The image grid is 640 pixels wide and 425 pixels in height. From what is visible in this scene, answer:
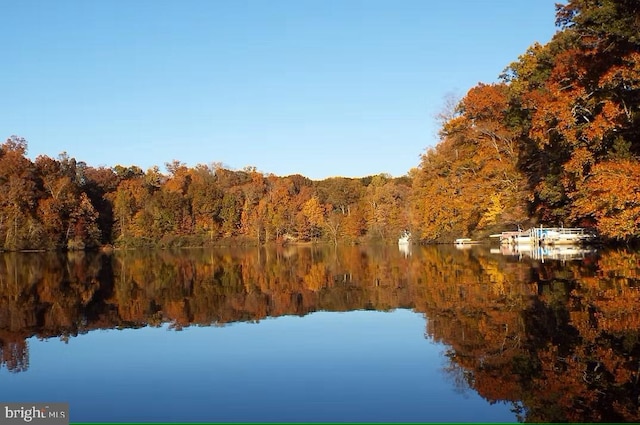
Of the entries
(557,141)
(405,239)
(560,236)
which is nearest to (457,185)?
(560,236)

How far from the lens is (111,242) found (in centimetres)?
7519

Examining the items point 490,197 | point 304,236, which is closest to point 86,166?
point 304,236

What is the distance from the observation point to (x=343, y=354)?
7820 millimetres

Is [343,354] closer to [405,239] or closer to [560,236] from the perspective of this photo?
[560,236]

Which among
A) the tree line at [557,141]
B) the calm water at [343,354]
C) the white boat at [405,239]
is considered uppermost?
the tree line at [557,141]

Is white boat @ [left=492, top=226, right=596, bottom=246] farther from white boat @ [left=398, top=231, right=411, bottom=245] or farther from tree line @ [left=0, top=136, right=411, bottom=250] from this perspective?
tree line @ [left=0, top=136, right=411, bottom=250]

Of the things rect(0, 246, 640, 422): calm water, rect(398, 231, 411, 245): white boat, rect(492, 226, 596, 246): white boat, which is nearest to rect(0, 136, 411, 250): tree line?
rect(398, 231, 411, 245): white boat

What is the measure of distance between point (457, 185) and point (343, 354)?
109 ft

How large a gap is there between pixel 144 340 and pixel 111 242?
7074 cm

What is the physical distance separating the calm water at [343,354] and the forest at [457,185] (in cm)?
723

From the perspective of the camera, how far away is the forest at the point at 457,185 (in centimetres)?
1858

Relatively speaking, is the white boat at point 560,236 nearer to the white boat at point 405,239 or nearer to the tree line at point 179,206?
the white boat at point 405,239

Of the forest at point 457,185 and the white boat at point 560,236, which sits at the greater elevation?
the forest at point 457,185

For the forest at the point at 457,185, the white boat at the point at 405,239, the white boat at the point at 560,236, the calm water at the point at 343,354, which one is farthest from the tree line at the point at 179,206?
the calm water at the point at 343,354
